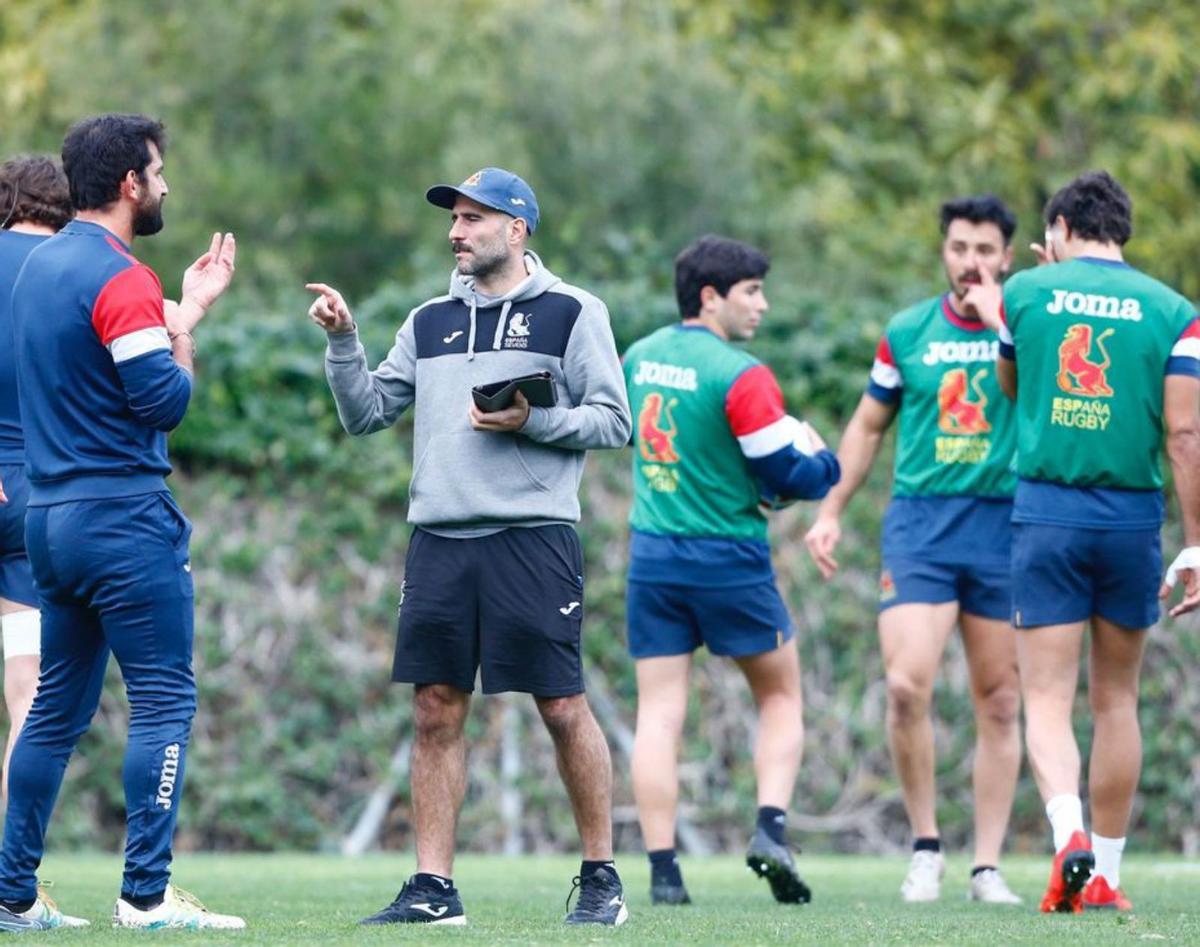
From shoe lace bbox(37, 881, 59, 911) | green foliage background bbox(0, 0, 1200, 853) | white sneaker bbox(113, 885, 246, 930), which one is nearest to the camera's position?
white sneaker bbox(113, 885, 246, 930)

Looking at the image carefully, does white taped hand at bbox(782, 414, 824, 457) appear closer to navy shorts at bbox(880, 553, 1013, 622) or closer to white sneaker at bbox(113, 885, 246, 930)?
→ navy shorts at bbox(880, 553, 1013, 622)

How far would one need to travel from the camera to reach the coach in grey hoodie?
6.04 metres

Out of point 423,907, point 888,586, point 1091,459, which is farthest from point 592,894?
point 888,586

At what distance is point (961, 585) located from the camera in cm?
791

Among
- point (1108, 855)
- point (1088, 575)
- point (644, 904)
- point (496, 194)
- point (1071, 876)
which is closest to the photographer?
point (496, 194)

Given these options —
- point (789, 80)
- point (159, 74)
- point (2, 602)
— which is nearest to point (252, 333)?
point (2, 602)

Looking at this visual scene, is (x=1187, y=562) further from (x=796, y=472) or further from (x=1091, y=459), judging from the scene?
(x=796, y=472)

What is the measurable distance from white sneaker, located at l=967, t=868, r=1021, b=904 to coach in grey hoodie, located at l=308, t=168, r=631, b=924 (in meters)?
1.99

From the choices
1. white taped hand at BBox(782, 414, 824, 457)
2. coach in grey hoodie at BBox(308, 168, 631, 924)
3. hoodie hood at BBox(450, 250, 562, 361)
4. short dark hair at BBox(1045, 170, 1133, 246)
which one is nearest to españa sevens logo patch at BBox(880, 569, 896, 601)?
white taped hand at BBox(782, 414, 824, 457)

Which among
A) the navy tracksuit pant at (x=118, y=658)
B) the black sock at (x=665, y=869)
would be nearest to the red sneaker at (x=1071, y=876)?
the black sock at (x=665, y=869)

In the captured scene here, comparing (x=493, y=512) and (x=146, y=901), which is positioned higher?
(x=493, y=512)

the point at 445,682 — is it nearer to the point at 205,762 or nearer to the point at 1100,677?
the point at 1100,677

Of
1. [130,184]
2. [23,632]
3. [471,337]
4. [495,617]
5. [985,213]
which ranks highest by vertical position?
[985,213]

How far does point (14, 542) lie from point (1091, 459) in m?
3.58
